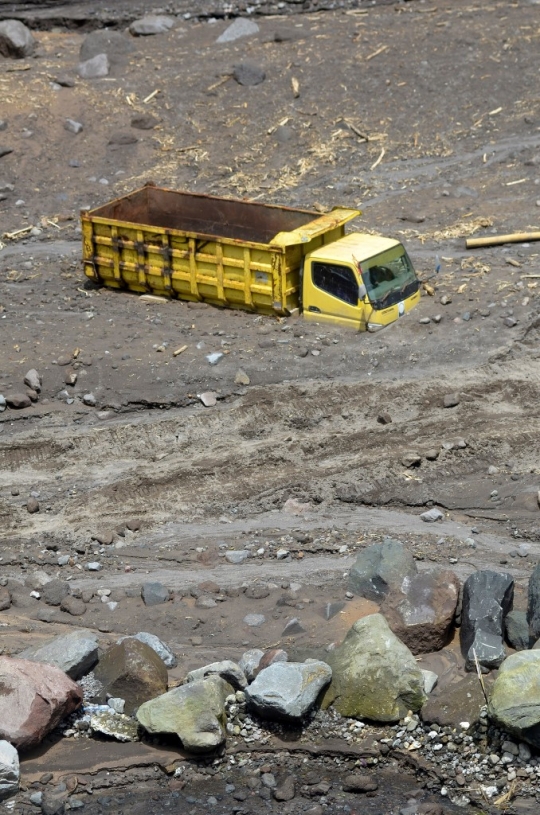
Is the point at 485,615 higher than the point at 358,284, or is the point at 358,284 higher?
the point at 358,284

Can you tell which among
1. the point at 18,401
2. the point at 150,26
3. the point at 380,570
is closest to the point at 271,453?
the point at 380,570

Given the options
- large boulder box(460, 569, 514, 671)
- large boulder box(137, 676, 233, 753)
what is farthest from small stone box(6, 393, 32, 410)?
large boulder box(460, 569, 514, 671)

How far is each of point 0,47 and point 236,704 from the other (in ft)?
67.8

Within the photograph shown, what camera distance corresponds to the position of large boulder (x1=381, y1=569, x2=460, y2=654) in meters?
10.3

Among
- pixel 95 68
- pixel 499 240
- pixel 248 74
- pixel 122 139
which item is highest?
pixel 95 68

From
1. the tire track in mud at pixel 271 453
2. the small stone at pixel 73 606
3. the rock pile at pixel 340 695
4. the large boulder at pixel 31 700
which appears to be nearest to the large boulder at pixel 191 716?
the rock pile at pixel 340 695

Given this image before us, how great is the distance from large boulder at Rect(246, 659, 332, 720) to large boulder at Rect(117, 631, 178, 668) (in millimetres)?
1004

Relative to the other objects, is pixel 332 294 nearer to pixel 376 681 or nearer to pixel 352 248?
pixel 352 248

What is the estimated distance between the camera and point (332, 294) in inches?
624

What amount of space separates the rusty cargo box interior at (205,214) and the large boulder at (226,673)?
904 centimetres

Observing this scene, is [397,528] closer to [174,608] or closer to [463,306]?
[174,608]

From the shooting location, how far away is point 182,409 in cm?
1447

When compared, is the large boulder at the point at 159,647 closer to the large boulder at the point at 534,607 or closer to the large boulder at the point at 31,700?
the large boulder at the point at 31,700

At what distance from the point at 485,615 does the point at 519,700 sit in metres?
1.33
